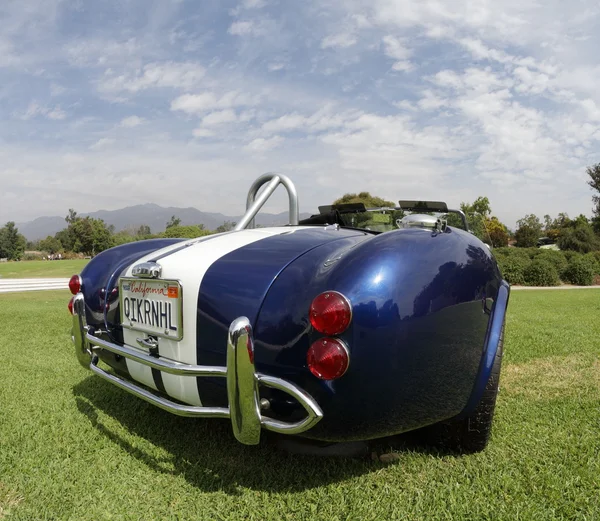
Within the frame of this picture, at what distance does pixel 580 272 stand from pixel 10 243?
276 feet

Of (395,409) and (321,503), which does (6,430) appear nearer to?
(321,503)

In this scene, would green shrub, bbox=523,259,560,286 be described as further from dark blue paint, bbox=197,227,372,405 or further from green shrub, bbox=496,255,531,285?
dark blue paint, bbox=197,227,372,405

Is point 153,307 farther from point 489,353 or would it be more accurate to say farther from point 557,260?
point 557,260

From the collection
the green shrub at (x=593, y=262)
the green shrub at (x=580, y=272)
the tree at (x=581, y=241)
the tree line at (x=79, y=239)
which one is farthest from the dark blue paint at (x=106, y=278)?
the tree line at (x=79, y=239)

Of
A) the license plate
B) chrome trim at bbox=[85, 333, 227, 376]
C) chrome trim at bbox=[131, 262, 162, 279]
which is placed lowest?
chrome trim at bbox=[85, 333, 227, 376]

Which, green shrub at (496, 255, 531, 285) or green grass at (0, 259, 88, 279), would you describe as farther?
green grass at (0, 259, 88, 279)

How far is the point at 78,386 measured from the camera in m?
3.73

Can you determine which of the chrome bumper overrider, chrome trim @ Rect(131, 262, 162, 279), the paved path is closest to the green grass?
the paved path

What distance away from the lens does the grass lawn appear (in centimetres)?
201

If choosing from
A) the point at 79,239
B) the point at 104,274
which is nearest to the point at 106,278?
the point at 104,274

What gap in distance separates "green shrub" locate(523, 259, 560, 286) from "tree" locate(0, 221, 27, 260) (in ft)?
251

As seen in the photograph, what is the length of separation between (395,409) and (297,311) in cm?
56

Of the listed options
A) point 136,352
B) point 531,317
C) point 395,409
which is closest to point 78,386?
point 136,352

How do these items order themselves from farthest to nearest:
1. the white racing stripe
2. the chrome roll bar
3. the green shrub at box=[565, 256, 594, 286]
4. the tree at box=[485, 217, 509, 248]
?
1. the tree at box=[485, 217, 509, 248]
2. the green shrub at box=[565, 256, 594, 286]
3. the chrome roll bar
4. the white racing stripe
